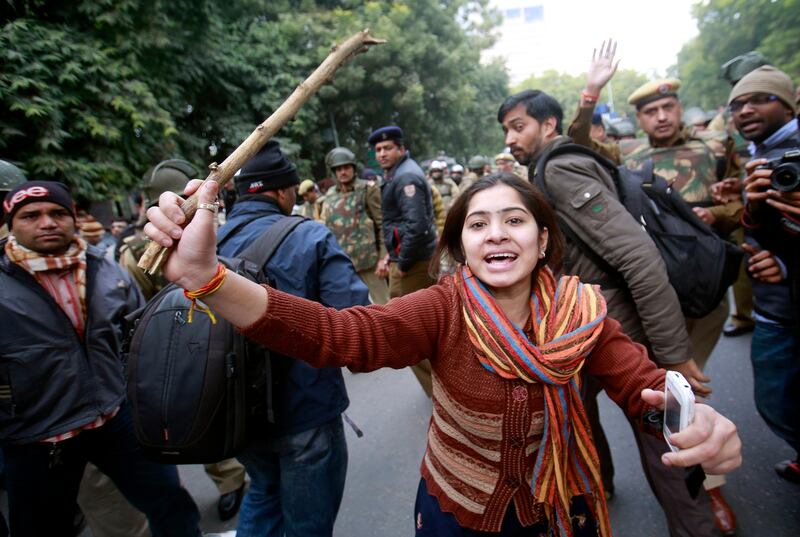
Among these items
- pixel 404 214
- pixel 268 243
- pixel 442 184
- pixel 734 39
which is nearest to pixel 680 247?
pixel 268 243

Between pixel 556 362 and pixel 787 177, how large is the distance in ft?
4.30

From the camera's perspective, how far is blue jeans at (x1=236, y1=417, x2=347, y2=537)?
180 centimetres

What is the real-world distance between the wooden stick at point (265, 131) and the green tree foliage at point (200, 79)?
19.9 feet

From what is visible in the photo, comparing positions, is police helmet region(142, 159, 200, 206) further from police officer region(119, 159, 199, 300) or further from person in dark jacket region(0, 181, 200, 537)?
person in dark jacket region(0, 181, 200, 537)

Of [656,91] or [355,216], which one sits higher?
[656,91]

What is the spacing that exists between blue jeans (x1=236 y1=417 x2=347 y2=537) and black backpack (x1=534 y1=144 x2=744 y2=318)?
1375 millimetres

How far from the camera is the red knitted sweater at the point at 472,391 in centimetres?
127

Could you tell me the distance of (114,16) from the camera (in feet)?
22.6

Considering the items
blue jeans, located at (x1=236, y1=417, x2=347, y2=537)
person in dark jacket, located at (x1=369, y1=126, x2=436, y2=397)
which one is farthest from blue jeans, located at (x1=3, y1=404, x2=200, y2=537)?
person in dark jacket, located at (x1=369, y1=126, x2=436, y2=397)

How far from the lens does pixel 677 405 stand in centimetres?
101

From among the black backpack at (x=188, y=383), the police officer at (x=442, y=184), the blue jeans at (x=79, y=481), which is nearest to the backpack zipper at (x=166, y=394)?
the black backpack at (x=188, y=383)

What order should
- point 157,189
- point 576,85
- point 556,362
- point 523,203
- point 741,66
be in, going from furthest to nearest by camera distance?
point 576,85 < point 741,66 < point 157,189 < point 523,203 < point 556,362

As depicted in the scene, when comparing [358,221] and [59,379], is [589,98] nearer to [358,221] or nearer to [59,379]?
[59,379]

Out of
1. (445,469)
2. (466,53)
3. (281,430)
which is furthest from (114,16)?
(466,53)
